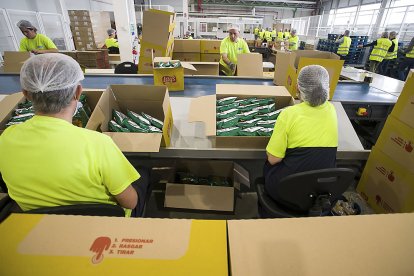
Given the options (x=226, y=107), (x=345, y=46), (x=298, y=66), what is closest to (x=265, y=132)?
(x=226, y=107)

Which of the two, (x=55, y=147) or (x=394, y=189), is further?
(x=394, y=189)

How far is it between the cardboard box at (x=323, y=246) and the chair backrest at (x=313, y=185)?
1.28ft

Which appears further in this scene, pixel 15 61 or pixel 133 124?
pixel 15 61

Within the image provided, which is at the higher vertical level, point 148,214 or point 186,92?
point 186,92

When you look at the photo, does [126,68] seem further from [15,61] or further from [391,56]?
[391,56]

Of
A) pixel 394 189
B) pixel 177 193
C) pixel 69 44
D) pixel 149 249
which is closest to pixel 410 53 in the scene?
pixel 394 189

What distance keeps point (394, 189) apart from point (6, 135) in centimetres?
211

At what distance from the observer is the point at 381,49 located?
253 inches

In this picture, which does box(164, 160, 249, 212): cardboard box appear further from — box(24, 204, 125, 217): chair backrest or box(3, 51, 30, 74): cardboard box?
box(3, 51, 30, 74): cardboard box

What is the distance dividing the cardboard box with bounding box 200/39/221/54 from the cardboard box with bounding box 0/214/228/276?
4.55m

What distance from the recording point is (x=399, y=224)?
1.76ft

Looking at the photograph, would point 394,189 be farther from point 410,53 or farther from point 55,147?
point 410,53

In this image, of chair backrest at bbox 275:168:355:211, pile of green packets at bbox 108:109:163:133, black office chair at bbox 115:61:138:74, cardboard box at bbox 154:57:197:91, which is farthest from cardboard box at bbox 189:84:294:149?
black office chair at bbox 115:61:138:74

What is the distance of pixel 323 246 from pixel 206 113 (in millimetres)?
1030
